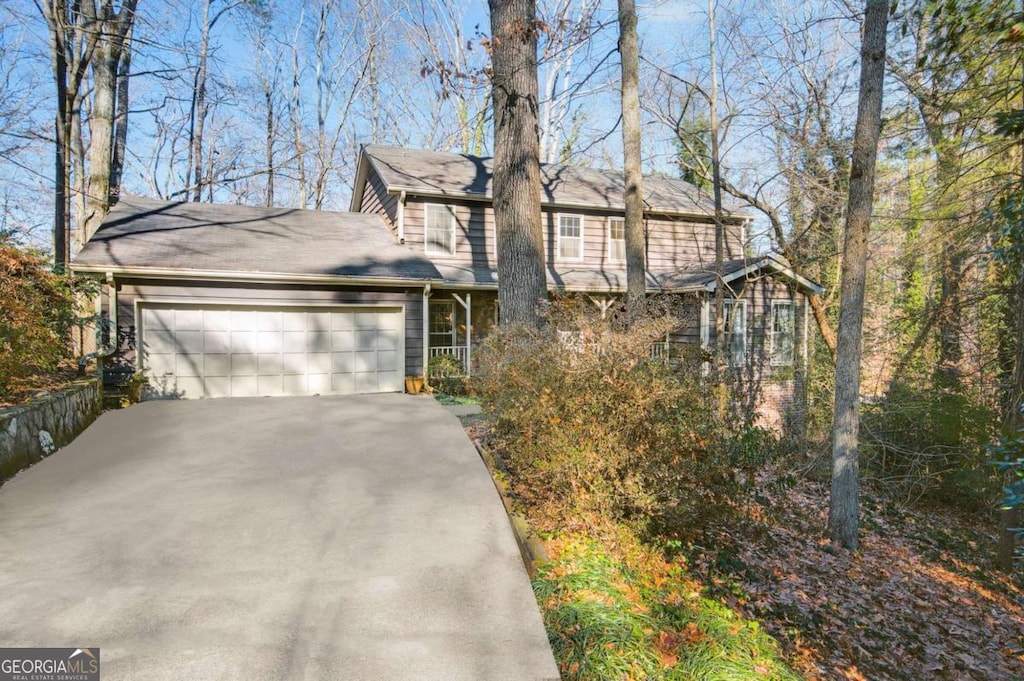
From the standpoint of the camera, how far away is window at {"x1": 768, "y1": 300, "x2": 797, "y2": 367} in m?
13.6

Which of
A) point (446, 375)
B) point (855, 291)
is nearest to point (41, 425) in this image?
point (446, 375)

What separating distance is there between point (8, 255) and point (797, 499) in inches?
439

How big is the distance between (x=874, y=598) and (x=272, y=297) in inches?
382

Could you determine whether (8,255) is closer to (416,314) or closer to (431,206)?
(416,314)

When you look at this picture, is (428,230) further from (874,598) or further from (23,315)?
(874,598)

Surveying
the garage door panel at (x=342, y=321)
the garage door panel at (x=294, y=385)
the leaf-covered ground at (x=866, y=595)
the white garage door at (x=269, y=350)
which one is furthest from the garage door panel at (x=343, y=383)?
the leaf-covered ground at (x=866, y=595)

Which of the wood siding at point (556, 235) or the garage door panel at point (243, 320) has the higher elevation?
the wood siding at point (556, 235)

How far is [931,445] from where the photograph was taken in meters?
9.41

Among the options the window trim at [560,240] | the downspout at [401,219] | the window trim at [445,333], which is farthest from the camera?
the window trim at [560,240]

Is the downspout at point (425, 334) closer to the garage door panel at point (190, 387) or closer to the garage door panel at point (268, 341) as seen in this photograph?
the garage door panel at point (268, 341)

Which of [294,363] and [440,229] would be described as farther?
[440,229]

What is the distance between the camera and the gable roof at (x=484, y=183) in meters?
13.6

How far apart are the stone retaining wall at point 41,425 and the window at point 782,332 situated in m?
13.5

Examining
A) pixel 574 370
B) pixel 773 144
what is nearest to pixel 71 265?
pixel 574 370
